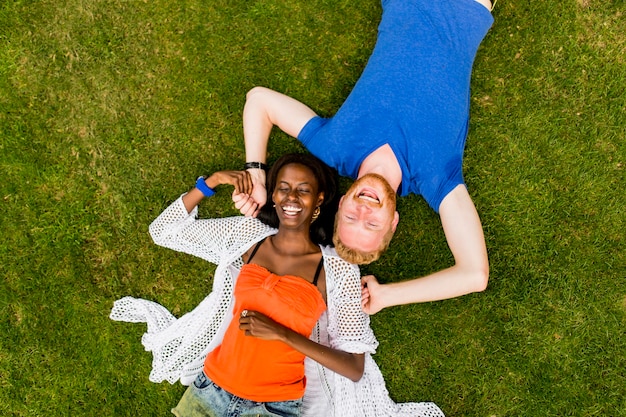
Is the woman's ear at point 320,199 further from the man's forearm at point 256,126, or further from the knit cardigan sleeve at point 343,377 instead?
the man's forearm at point 256,126

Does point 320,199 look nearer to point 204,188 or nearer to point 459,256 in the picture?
point 204,188

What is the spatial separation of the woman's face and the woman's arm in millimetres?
714

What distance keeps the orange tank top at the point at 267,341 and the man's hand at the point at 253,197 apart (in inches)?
19.5

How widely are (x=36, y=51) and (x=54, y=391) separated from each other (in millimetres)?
3067

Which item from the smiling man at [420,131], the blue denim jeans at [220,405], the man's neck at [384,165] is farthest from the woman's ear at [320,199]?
the blue denim jeans at [220,405]

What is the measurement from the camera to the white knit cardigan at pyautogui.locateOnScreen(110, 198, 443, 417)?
357 cm

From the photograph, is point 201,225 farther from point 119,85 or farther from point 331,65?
point 331,65

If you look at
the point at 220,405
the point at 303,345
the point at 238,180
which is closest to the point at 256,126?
the point at 238,180

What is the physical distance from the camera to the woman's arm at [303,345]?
3215 millimetres

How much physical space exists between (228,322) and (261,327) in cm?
82

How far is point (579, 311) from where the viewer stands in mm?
4148

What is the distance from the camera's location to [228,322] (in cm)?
393

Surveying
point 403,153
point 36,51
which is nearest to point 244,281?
point 403,153

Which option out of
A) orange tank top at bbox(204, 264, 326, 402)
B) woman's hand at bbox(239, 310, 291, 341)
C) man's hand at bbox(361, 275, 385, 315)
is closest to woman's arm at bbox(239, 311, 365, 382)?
woman's hand at bbox(239, 310, 291, 341)
